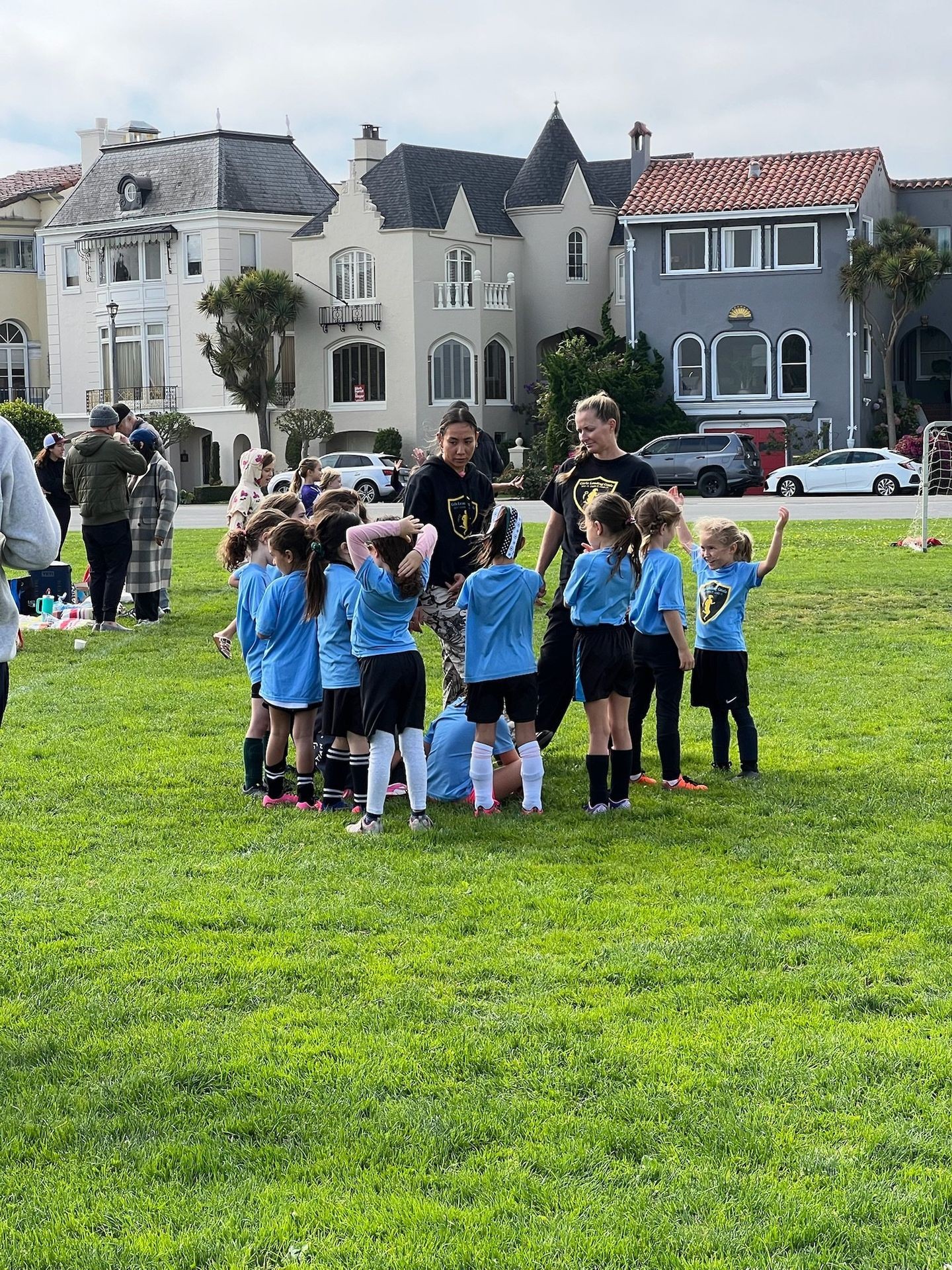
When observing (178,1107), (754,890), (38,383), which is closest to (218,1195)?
(178,1107)

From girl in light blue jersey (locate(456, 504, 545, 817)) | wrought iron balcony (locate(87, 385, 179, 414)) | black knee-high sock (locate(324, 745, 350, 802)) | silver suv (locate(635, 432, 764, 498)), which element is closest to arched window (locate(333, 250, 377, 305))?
wrought iron balcony (locate(87, 385, 179, 414))

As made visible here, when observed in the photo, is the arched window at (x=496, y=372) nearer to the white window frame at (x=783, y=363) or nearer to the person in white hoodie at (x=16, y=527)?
the white window frame at (x=783, y=363)

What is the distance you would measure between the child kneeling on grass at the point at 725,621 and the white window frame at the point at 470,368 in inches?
1833

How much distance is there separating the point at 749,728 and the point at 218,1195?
5.25m

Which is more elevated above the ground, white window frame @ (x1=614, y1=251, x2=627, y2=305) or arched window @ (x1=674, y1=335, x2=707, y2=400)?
white window frame @ (x1=614, y1=251, x2=627, y2=305)

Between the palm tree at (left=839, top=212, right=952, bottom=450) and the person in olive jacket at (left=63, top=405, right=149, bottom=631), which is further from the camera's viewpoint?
the palm tree at (left=839, top=212, right=952, bottom=450)

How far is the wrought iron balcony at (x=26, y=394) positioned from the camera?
216 feet

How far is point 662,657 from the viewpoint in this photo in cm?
836

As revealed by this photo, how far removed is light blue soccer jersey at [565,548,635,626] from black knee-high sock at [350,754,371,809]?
4.26ft

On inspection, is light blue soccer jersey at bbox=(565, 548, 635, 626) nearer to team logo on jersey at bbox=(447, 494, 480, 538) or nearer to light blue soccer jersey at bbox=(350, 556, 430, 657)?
team logo on jersey at bbox=(447, 494, 480, 538)

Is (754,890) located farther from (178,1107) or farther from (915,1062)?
(178,1107)

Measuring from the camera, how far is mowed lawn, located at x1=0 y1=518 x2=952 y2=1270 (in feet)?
12.1

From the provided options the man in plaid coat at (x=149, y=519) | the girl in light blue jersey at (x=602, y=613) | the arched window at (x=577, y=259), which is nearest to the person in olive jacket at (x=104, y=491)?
the man in plaid coat at (x=149, y=519)

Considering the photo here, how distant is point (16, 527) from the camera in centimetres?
493
